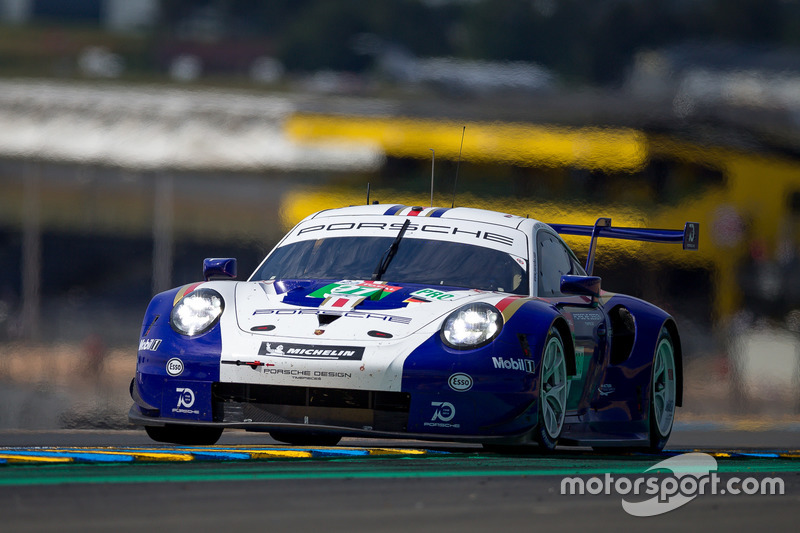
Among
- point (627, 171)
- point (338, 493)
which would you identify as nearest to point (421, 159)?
point (627, 171)

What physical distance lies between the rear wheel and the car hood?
68.0 inches

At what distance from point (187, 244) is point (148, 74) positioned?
2.82 meters

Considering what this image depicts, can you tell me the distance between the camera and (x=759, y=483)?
516cm

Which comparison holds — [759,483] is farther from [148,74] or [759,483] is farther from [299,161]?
[148,74]

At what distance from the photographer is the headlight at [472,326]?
5.91m

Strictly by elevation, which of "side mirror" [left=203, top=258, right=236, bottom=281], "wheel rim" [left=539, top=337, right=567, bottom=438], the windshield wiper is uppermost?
the windshield wiper

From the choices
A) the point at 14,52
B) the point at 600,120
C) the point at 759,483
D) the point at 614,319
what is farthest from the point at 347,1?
the point at 759,483

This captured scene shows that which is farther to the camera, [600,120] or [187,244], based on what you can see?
[187,244]

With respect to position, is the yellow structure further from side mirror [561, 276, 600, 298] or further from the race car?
side mirror [561, 276, 600, 298]

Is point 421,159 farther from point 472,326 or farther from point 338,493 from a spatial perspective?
point 338,493

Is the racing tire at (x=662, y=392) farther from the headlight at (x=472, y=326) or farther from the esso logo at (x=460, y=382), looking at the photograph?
the esso logo at (x=460, y=382)

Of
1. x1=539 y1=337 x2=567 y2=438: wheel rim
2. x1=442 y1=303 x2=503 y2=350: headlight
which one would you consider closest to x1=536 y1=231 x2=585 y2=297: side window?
x1=539 y1=337 x2=567 y2=438: wheel rim

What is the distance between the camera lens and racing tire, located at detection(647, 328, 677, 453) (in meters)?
7.78

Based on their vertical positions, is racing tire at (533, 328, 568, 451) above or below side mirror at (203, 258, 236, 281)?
below
